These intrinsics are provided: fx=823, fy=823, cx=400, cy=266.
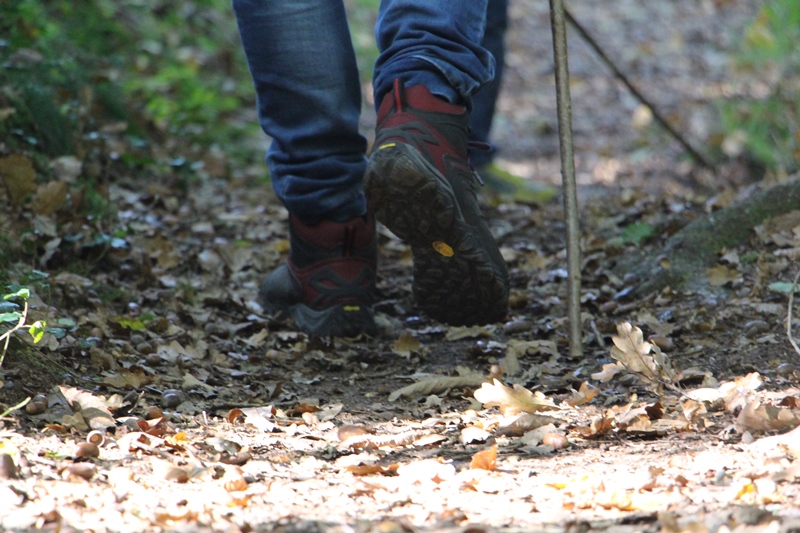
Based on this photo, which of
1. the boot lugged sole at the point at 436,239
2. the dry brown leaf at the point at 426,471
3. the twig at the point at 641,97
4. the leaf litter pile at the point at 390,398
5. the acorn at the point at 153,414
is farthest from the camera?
the twig at the point at 641,97

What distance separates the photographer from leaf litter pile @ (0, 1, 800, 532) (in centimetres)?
143

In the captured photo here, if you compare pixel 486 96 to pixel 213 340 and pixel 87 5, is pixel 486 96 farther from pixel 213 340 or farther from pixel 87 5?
pixel 87 5

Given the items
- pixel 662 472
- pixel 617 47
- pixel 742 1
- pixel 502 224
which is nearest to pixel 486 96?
pixel 502 224

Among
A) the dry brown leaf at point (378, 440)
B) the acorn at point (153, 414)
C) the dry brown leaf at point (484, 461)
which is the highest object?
the dry brown leaf at point (484, 461)

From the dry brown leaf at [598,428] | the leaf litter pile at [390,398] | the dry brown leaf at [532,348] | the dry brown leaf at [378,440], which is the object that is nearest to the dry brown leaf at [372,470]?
the leaf litter pile at [390,398]

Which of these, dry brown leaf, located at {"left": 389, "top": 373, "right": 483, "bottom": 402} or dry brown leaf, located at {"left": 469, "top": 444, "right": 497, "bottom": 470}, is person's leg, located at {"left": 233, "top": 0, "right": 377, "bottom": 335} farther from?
dry brown leaf, located at {"left": 469, "top": 444, "right": 497, "bottom": 470}

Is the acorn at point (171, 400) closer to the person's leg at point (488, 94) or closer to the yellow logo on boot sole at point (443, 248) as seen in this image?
the yellow logo on boot sole at point (443, 248)

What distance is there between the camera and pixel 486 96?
3.92m

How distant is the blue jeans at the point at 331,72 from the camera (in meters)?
2.17

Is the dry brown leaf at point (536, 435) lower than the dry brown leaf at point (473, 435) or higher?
higher

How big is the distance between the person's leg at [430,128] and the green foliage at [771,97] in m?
3.12

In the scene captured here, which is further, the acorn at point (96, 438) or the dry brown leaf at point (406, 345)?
the dry brown leaf at point (406, 345)

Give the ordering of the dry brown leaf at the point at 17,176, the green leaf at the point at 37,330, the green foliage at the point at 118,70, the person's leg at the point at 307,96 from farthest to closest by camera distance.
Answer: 1. the green foliage at the point at 118,70
2. the dry brown leaf at the point at 17,176
3. the person's leg at the point at 307,96
4. the green leaf at the point at 37,330

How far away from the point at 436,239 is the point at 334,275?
64 centimetres
